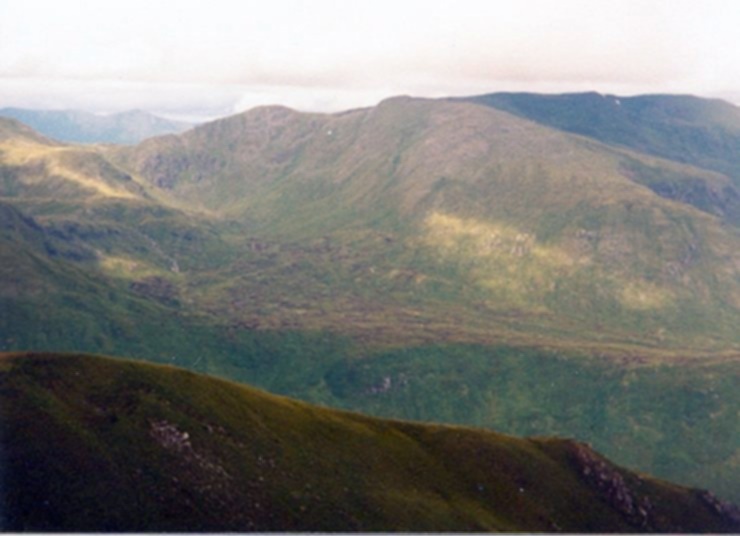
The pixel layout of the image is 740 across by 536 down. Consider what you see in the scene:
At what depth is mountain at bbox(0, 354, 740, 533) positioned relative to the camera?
110 metres

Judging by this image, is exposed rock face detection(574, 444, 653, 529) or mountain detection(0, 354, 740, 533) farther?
exposed rock face detection(574, 444, 653, 529)

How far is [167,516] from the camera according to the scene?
4365 inches

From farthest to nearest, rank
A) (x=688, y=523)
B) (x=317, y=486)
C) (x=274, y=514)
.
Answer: (x=688, y=523) < (x=317, y=486) < (x=274, y=514)

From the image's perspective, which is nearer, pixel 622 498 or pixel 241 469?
pixel 241 469

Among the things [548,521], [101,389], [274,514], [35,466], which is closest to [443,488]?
[548,521]

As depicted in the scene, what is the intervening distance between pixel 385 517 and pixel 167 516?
4426 centimetres

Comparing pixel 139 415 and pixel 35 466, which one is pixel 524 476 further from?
pixel 35 466

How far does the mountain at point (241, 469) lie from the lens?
110m

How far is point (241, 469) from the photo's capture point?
5202 inches

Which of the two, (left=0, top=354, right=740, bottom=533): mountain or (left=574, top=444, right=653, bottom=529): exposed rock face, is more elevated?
Answer: (left=0, top=354, right=740, bottom=533): mountain

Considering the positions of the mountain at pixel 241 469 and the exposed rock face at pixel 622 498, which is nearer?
the mountain at pixel 241 469

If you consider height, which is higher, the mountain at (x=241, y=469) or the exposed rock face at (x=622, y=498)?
the mountain at (x=241, y=469)

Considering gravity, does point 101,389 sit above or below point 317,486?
above

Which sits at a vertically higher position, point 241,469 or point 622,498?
point 241,469
